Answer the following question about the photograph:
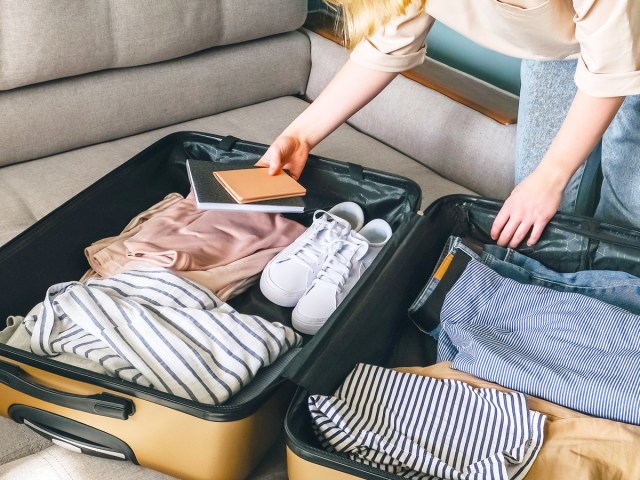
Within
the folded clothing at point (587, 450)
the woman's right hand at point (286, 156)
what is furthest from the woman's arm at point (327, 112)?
the folded clothing at point (587, 450)

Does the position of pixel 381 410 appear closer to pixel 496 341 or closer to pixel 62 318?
pixel 496 341

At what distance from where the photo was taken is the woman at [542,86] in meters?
0.89

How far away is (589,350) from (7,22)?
1076 mm

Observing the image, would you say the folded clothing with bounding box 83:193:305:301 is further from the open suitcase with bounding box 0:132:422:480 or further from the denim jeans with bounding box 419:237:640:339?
the denim jeans with bounding box 419:237:640:339

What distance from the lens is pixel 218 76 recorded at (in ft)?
5.14

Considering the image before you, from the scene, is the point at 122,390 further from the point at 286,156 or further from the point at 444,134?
the point at 444,134

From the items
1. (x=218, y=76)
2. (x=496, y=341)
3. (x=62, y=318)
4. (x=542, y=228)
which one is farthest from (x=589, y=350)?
(x=218, y=76)

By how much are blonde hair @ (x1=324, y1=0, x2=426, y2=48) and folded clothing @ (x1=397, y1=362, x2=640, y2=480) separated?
0.57 meters

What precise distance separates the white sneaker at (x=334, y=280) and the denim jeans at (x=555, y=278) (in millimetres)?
107

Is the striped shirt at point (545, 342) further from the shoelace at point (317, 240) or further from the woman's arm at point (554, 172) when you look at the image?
the shoelace at point (317, 240)

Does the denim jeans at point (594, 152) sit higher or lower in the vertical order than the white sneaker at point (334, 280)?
higher

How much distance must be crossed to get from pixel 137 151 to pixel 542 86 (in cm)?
79

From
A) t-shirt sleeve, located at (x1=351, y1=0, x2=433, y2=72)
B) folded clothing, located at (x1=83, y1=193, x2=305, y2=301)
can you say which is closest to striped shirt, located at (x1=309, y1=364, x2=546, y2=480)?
folded clothing, located at (x1=83, y1=193, x2=305, y2=301)

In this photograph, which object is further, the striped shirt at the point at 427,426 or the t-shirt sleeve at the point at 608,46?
the t-shirt sleeve at the point at 608,46
